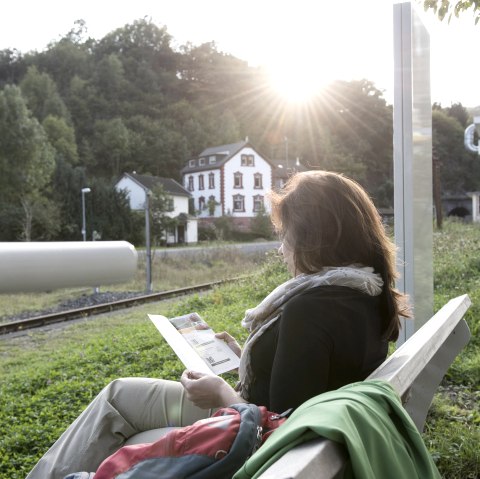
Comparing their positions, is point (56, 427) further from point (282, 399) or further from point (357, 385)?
point (357, 385)

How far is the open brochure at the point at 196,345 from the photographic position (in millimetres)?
2340

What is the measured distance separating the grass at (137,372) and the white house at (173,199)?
44.5m

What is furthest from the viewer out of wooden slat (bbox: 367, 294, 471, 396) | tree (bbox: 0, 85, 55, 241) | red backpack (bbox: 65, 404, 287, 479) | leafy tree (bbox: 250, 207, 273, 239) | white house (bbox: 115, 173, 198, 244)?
leafy tree (bbox: 250, 207, 273, 239)

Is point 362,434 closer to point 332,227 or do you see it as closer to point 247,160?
point 332,227

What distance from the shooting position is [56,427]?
13.5 ft

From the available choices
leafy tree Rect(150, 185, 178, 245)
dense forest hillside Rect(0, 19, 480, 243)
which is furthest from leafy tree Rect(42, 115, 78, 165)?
leafy tree Rect(150, 185, 178, 245)

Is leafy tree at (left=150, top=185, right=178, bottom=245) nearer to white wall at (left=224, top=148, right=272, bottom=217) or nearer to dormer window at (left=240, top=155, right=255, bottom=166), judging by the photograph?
white wall at (left=224, top=148, right=272, bottom=217)

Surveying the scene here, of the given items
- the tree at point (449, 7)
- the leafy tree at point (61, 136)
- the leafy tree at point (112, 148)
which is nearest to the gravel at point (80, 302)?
the tree at point (449, 7)

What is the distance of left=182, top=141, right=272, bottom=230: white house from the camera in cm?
6600

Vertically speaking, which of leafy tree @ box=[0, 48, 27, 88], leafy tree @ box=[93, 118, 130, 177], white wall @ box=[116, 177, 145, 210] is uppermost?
leafy tree @ box=[0, 48, 27, 88]

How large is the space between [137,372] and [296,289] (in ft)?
12.6

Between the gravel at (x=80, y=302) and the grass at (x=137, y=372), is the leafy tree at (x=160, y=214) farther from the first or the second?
the grass at (x=137, y=372)

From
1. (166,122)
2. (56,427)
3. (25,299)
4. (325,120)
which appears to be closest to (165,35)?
(166,122)

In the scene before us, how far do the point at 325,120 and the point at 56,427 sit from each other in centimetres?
8700
